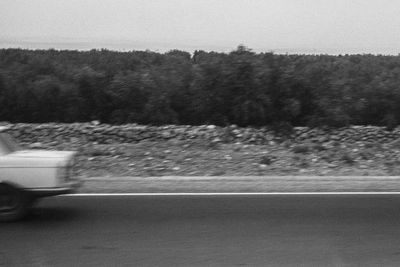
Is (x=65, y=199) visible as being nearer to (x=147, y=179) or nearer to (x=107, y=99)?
(x=147, y=179)

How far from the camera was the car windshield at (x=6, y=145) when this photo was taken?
7808mm

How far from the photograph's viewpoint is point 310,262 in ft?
19.8

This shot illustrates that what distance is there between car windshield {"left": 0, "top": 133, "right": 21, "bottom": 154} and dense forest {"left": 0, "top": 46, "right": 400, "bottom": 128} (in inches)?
326

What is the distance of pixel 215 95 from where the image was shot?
16.4 meters

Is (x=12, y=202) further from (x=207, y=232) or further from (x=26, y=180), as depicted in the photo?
(x=207, y=232)

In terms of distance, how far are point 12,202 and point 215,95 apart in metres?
9.34

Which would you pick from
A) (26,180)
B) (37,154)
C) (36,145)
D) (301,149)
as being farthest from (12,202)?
(301,149)

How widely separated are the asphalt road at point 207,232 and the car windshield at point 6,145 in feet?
3.02

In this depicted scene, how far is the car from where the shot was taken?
24.9 feet

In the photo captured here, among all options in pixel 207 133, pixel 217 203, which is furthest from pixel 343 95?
pixel 217 203

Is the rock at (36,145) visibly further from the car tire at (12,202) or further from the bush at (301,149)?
the car tire at (12,202)

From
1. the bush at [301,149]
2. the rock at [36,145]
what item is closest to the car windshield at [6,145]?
the rock at [36,145]

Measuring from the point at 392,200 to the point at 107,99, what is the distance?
10.1 metres

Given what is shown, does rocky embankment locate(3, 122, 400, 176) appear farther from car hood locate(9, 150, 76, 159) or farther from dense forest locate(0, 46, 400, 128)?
car hood locate(9, 150, 76, 159)
